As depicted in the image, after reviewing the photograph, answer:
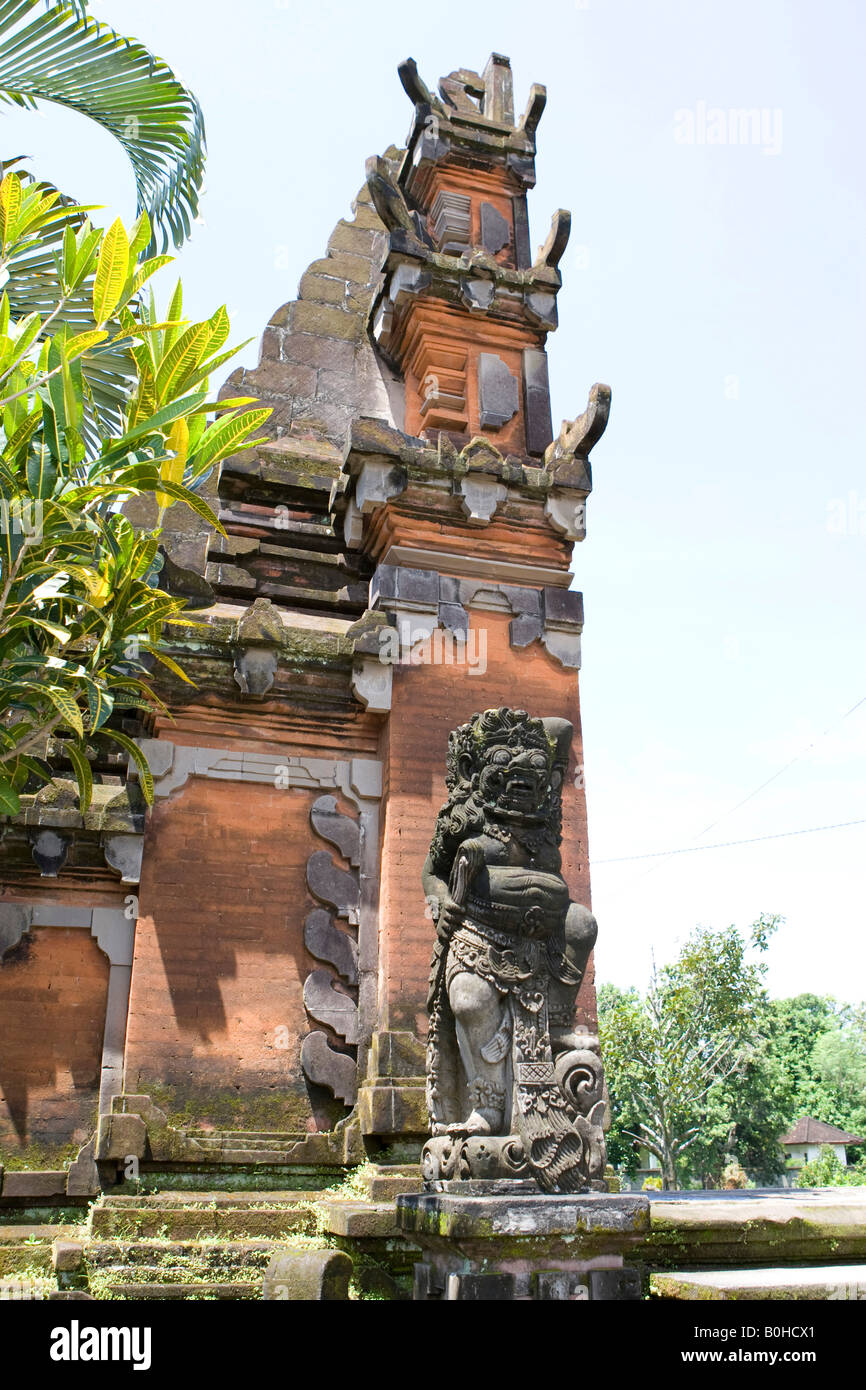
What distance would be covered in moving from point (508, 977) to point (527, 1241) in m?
1.23

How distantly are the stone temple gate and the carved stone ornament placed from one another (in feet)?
5.88

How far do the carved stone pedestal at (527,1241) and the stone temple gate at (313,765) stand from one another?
218 cm

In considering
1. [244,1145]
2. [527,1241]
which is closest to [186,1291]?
[244,1145]

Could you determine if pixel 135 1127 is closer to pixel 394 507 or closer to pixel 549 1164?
pixel 549 1164

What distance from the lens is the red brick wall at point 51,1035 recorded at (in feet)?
23.8

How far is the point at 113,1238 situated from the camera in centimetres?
642

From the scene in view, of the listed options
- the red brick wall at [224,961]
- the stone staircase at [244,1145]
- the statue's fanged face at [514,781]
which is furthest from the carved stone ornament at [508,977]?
the red brick wall at [224,961]

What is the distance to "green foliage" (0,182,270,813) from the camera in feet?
19.0

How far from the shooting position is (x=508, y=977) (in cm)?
555

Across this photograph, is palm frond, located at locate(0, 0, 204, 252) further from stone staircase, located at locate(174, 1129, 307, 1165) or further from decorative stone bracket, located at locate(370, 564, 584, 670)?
stone staircase, located at locate(174, 1129, 307, 1165)

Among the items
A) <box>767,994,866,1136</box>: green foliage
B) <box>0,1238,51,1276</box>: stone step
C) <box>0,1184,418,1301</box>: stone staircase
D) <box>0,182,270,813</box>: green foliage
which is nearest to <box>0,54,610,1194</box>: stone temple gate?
<box>0,1184,418,1301</box>: stone staircase

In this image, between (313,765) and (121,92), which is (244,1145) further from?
(121,92)
